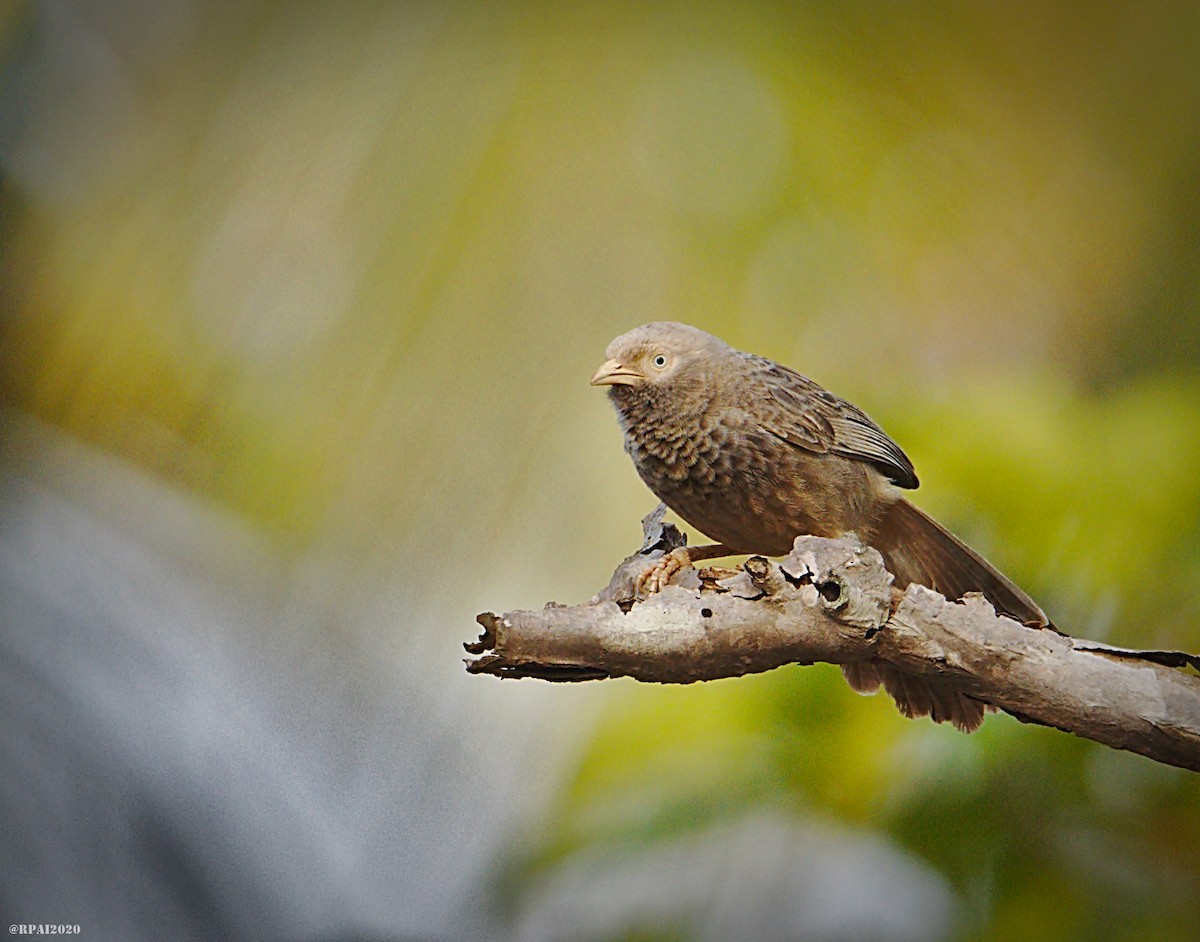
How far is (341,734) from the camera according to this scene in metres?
1.75

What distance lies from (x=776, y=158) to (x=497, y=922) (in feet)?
4.18

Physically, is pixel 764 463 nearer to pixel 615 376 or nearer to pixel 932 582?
pixel 615 376

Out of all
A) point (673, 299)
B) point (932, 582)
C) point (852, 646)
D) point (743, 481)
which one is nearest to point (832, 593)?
point (852, 646)

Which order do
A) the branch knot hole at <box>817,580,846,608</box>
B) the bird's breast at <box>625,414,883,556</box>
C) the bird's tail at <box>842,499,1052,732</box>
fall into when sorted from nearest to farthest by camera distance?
the branch knot hole at <box>817,580,846,608</box>, the bird's breast at <box>625,414,883,556</box>, the bird's tail at <box>842,499,1052,732</box>

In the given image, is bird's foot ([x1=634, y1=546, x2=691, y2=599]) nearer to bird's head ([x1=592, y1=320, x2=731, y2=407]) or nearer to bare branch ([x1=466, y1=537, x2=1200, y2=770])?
bare branch ([x1=466, y1=537, x2=1200, y2=770])

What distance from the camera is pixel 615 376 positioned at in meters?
1.60

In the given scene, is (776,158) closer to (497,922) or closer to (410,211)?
(410,211)

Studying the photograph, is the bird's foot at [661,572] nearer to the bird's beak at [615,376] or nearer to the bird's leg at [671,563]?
the bird's leg at [671,563]

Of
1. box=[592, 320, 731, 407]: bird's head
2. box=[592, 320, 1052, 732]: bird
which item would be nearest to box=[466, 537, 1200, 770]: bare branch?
box=[592, 320, 1052, 732]: bird

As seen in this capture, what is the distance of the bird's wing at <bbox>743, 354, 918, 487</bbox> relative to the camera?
1619mm

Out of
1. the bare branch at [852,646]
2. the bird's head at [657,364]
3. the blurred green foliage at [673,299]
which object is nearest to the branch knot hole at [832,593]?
the bare branch at [852,646]

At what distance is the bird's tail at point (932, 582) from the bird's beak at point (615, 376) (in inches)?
17.1

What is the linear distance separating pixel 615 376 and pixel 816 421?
291 millimetres

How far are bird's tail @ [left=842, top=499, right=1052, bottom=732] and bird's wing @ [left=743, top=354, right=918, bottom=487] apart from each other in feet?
0.27
